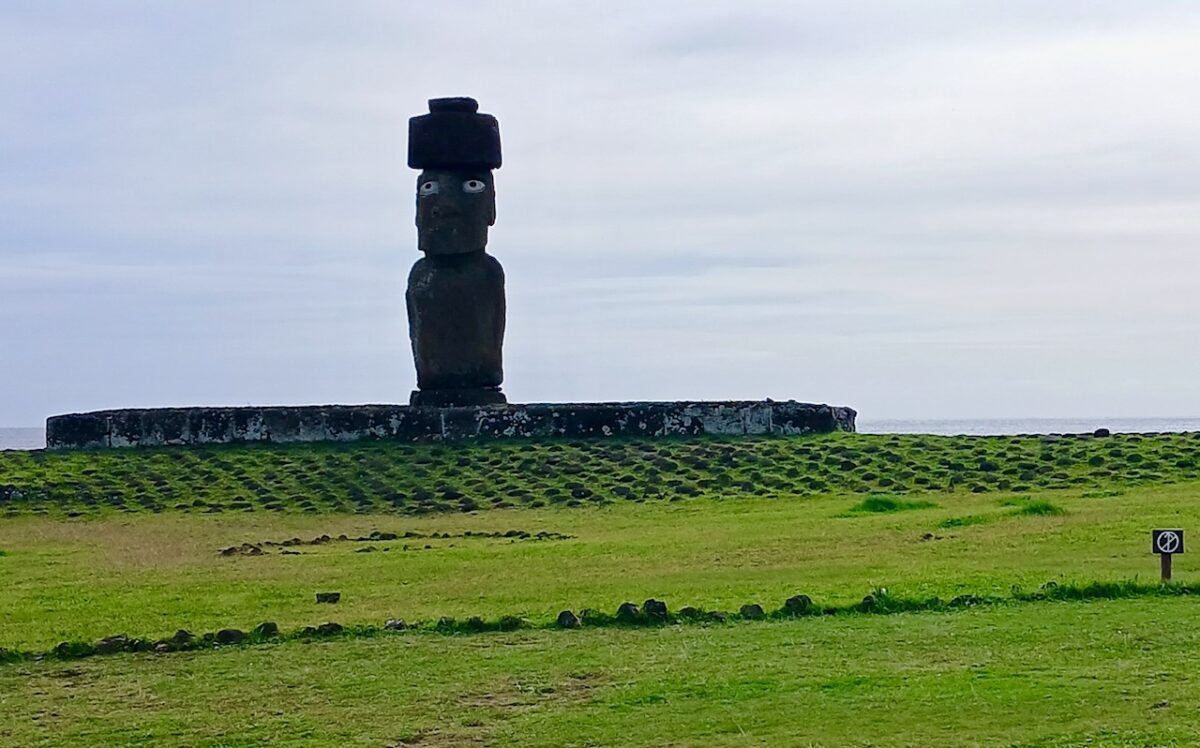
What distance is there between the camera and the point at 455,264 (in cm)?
3119

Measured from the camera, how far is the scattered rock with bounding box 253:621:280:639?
13.1 m

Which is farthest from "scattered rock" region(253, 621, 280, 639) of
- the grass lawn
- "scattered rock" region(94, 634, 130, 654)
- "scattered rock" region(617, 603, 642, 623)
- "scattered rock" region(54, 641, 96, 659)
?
"scattered rock" region(617, 603, 642, 623)

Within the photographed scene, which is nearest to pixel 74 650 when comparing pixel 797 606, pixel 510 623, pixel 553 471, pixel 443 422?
pixel 510 623

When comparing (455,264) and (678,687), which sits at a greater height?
(455,264)

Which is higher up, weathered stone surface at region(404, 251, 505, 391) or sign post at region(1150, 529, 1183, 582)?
weathered stone surface at region(404, 251, 505, 391)

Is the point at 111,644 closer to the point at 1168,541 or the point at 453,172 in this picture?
the point at 1168,541

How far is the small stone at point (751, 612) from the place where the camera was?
525 inches

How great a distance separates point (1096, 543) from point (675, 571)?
4.24 metres

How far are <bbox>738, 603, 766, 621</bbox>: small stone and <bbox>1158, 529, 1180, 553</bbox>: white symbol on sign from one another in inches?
128

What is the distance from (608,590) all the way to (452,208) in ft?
53.7

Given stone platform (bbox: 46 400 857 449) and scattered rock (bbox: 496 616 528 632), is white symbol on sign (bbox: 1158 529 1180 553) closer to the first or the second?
scattered rock (bbox: 496 616 528 632)

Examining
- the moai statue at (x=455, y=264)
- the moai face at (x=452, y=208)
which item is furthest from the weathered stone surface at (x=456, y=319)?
the moai face at (x=452, y=208)

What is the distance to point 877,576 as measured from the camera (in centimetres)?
1559

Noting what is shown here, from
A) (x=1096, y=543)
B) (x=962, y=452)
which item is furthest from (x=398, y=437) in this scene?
(x=1096, y=543)
